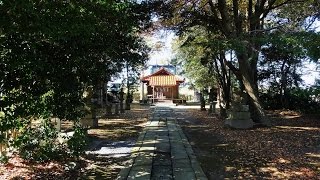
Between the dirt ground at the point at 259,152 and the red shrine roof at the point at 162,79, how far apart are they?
93.8 feet

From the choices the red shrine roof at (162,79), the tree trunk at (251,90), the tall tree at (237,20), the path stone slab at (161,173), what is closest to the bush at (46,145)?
the path stone slab at (161,173)

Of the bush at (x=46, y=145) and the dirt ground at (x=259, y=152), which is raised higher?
the bush at (x=46, y=145)

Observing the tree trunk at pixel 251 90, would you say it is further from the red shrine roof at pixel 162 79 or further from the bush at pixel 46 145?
the red shrine roof at pixel 162 79

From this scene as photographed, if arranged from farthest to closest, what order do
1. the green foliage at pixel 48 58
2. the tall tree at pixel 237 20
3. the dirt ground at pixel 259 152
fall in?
the tall tree at pixel 237 20 → the dirt ground at pixel 259 152 → the green foliage at pixel 48 58

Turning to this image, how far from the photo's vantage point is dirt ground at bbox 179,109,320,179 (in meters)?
7.46

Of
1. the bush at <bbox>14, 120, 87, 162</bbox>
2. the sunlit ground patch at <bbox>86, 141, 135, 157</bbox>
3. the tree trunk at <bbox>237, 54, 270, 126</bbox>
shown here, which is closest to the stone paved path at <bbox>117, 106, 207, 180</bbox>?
the sunlit ground patch at <bbox>86, 141, 135, 157</bbox>

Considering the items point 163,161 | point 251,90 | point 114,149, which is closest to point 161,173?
point 163,161

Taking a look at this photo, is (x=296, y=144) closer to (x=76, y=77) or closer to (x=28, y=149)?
(x=76, y=77)

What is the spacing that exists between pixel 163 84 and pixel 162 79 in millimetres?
1156

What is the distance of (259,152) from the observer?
31.6 feet

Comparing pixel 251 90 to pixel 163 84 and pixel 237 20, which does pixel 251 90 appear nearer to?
pixel 237 20

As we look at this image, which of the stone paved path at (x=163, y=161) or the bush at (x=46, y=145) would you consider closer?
the stone paved path at (x=163, y=161)

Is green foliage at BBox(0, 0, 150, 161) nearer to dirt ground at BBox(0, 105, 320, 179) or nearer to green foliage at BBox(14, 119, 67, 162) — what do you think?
green foliage at BBox(14, 119, 67, 162)

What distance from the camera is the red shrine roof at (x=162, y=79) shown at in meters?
43.0
